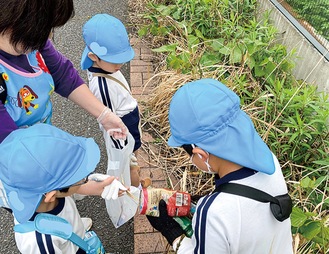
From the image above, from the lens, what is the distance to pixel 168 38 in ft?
13.1

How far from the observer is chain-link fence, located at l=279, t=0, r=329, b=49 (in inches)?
123

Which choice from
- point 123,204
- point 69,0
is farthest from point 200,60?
point 69,0

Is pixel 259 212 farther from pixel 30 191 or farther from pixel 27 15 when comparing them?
pixel 27 15

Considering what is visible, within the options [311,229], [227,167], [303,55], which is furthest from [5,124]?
[303,55]

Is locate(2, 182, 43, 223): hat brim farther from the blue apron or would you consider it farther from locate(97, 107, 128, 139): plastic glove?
locate(97, 107, 128, 139): plastic glove

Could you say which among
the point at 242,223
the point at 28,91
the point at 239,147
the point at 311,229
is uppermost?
the point at 239,147

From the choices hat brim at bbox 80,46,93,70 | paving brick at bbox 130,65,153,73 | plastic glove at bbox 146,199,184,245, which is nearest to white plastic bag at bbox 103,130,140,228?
plastic glove at bbox 146,199,184,245

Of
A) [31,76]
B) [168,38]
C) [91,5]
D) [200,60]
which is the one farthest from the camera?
[91,5]

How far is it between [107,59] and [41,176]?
1.02m

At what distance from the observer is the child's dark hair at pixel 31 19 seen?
128 centimetres

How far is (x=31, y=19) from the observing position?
4.37ft

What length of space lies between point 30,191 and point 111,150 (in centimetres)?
Result: 86

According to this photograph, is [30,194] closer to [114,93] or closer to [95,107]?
[95,107]

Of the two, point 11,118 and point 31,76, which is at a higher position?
point 31,76
